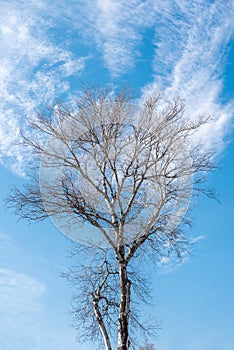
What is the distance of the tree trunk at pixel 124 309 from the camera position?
12.8 m

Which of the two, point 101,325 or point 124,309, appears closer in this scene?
point 124,309

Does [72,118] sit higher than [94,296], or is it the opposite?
[72,118]

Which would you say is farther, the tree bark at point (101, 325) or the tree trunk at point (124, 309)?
the tree bark at point (101, 325)

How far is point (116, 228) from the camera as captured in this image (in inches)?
544

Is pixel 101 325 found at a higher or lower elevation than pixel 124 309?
lower

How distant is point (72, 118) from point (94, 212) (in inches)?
107

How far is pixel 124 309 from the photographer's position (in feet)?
43.0

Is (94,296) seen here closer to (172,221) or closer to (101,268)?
(101,268)

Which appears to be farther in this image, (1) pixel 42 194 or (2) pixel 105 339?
(1) pixel 42 194

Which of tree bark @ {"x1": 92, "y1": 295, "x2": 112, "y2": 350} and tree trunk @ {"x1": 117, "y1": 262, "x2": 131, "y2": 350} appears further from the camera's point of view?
tree bark @ {"x1": 92, "y1": 295, "x2": 112, "y2": 350}

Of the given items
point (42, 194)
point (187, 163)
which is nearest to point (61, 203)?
point (42, 194)

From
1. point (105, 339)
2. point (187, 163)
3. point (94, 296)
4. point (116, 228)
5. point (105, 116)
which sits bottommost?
point (105, 339)

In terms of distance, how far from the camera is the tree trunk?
41.9 feet

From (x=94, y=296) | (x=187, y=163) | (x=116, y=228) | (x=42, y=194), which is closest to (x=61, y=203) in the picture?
(x=42, y=194)
